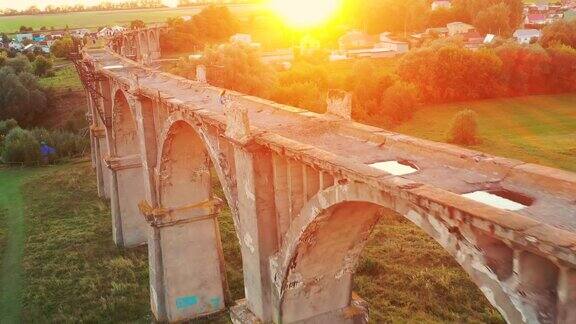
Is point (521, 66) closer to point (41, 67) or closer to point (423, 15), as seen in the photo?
point (423, 15)

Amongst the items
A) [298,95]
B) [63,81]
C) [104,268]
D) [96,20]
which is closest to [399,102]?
[298,95]

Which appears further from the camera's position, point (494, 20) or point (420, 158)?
point (494, 20)

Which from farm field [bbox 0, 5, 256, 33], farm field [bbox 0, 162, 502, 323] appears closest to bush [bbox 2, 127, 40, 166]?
farm field [bbox 0, 162, 502, 323]

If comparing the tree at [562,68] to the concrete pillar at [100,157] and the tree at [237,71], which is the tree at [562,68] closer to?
the tree at [237,71]

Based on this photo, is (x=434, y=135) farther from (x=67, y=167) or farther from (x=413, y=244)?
(x=67, y=167)

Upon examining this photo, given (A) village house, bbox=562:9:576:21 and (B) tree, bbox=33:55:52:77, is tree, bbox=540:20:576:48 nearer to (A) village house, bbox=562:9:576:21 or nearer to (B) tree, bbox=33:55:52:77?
(A) village house, bbox=562:9:576:21

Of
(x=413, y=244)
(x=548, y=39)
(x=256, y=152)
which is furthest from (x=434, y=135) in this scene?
(x=256, y=152)
